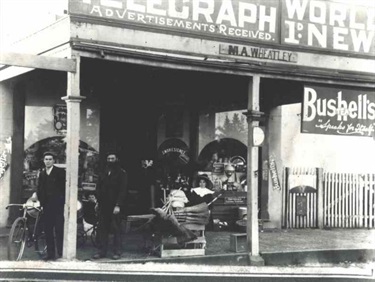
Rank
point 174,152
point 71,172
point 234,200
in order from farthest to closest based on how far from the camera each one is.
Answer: point 174,152
point 234,200
point 71,172

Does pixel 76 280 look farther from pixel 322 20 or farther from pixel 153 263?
pixel 322 20

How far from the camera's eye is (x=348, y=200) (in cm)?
1486

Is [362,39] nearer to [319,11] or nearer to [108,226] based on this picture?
[319,11]

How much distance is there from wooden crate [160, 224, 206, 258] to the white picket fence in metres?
6.28

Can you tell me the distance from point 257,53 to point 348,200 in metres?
6.70

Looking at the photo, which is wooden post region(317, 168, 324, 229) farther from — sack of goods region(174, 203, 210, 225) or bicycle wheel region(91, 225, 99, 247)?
bicycle wheel region(91, 225, 99, 247)


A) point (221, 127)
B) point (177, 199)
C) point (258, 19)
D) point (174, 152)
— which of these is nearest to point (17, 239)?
point (177, 199)

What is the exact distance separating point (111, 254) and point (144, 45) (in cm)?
368

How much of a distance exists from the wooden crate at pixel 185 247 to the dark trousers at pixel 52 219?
1.77 metres

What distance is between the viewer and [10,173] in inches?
468

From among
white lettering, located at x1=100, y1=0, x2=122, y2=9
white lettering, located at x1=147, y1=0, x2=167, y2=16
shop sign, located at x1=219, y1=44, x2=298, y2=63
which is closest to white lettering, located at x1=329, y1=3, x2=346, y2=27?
shop sign, located at x1=219, y1=44, x2=298, y2=63

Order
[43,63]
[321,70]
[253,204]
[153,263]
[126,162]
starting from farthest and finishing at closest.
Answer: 1. [126,162]
2. [321,70]
3. [253,204]
4. [153,263]
5. [43,63]

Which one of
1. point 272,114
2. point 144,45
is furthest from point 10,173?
point 272,114

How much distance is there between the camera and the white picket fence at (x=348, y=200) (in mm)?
14664
